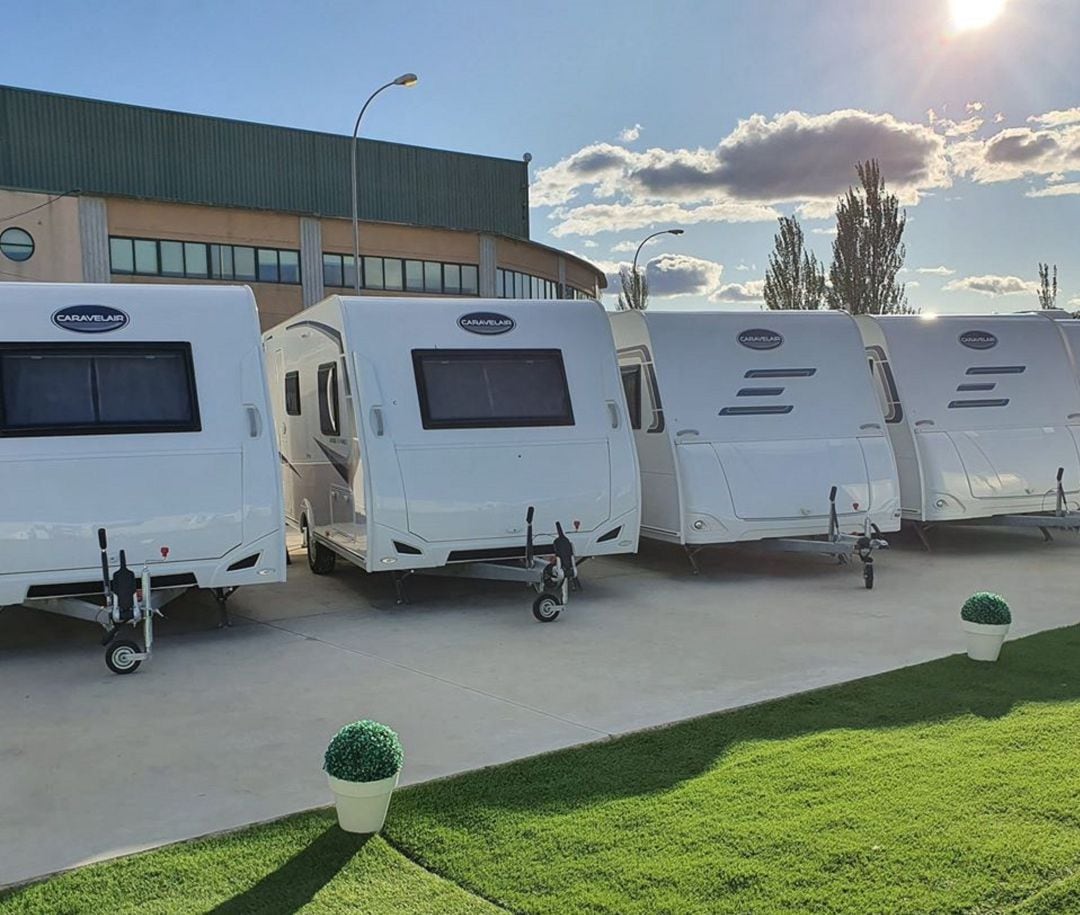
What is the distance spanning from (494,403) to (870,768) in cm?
484

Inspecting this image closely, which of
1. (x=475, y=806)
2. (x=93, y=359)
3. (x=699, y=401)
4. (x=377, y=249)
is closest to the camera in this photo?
(x=475, y=806)

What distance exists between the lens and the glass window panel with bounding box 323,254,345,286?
32.4m

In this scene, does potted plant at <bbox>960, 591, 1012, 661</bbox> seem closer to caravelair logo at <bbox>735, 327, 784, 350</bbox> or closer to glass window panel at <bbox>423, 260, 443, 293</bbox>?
caravelair logo at <bbox>735, 327, 784, 350</bbox>

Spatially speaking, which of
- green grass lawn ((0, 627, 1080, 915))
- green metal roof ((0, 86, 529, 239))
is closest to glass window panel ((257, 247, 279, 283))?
green metal roof ((0, 86, 529, 239))

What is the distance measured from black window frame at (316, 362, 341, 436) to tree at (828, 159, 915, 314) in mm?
24294

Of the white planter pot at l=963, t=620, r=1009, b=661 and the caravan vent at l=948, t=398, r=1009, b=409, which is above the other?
the caravan vent at l=948, t=398, r=1009, b=409

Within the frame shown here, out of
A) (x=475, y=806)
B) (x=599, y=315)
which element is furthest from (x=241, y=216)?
(x=475, y=806)

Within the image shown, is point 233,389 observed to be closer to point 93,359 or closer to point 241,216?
point 93,359

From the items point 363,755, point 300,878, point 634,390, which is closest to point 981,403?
point 634,390

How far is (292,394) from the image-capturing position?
10703 mm

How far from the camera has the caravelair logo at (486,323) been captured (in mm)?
8500

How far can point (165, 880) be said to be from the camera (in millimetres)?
3447

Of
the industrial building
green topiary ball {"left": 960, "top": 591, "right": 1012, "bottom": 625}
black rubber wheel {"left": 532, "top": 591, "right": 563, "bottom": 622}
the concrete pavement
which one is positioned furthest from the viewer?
the industrial building

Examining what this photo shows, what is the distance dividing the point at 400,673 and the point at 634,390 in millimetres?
4893
